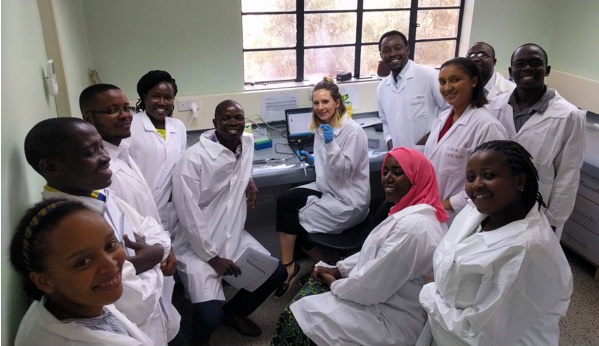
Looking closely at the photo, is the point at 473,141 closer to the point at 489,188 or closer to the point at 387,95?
the point at 489,188

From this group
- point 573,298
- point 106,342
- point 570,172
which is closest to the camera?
point 106,342

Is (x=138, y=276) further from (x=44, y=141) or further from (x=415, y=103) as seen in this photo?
(x=415, y=103)

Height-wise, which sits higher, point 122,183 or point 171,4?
point 171,4

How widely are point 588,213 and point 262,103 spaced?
6.94 ft

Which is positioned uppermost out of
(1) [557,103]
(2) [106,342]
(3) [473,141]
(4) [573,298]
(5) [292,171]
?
(1) [557,103]

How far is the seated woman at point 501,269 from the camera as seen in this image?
122 cm

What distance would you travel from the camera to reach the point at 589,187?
8.38 feet

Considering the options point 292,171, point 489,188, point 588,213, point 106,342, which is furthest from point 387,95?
point 106,342

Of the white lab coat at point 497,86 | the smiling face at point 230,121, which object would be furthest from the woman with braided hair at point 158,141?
the white lab coat at point 497,86

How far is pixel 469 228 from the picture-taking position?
4.68ft

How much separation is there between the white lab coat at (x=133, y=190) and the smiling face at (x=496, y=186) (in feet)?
3.43

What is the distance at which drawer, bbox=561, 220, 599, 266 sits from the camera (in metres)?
2.56

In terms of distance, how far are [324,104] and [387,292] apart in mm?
1126

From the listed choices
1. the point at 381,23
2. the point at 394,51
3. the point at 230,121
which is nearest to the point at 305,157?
the point at 230,121
